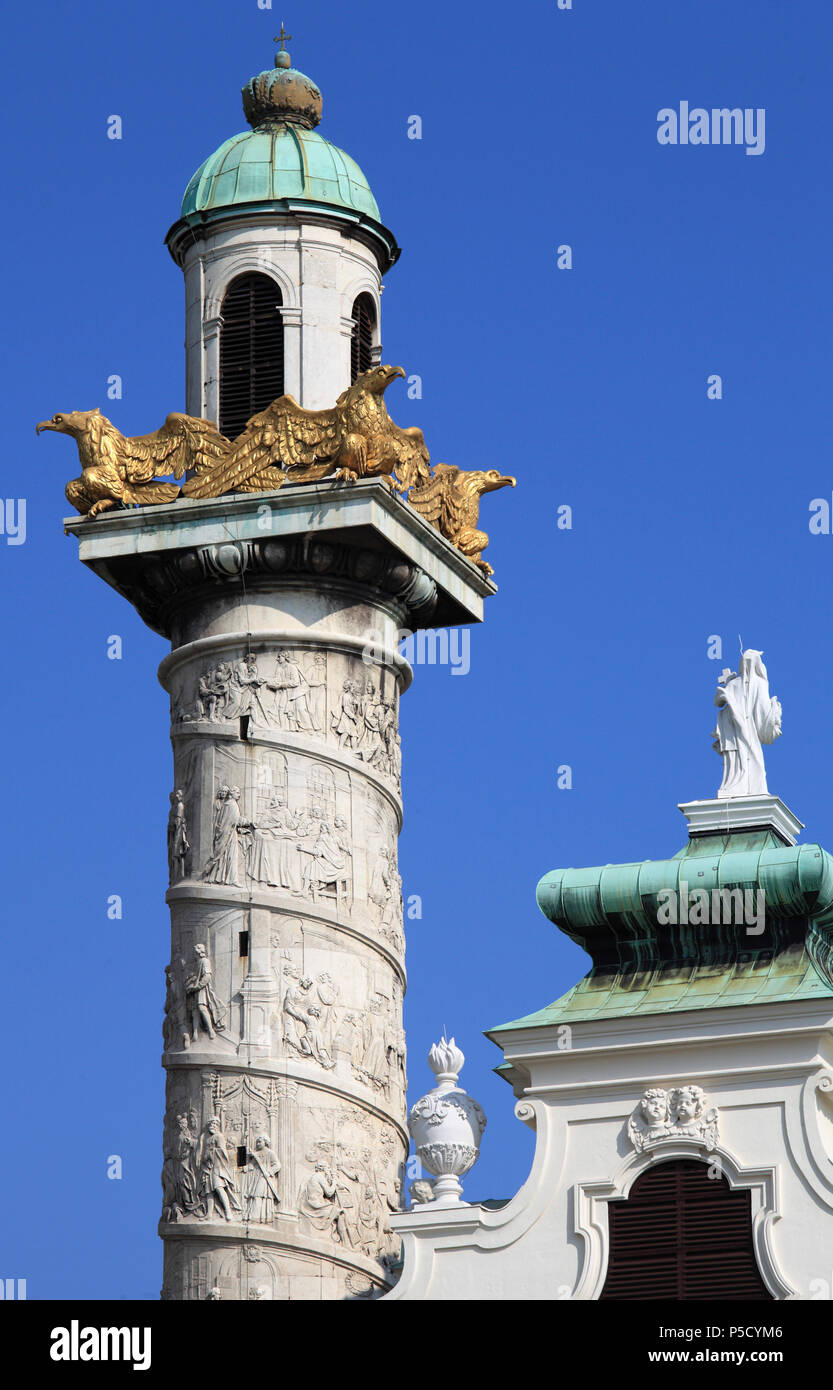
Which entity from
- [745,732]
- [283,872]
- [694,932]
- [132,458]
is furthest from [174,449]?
[694,932]

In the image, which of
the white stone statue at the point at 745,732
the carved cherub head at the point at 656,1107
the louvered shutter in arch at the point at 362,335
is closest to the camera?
the carved cherub head at the point at 656,1107

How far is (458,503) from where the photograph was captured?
4031cm

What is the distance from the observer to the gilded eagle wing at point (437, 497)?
3963cm

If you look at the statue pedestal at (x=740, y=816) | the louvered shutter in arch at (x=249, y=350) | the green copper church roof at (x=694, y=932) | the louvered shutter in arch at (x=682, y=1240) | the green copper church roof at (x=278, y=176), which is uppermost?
the green copper church roof at (x=278, y=176)

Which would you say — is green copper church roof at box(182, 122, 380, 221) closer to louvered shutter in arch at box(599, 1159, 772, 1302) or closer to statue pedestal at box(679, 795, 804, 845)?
statue pedestal at box(679, 795, 804, 845)

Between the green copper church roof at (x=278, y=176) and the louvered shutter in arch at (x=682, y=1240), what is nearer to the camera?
the louvered shutter in arch at (x=682, y=1240)

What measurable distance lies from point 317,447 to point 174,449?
1659mm

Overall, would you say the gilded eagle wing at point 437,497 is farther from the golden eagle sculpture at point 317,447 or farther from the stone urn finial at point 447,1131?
the stone urn finial at point 447,1131

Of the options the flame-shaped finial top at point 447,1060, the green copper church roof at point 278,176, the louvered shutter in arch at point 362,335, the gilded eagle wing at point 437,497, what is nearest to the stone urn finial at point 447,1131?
the flame-shaped finial top at point 447,1060

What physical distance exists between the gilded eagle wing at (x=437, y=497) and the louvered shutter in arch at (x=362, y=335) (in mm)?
1440

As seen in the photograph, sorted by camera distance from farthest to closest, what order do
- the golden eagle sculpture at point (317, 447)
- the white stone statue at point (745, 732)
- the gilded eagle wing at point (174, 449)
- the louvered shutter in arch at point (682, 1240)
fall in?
the gilded eagle wing at point (174, 449) < the golden eagle sculpture at point (317, 447) < the white stone statue at point (745, 732) < the louvered shutter in arch at point (682, 1240)

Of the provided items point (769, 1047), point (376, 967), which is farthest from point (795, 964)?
point (376, 967)
